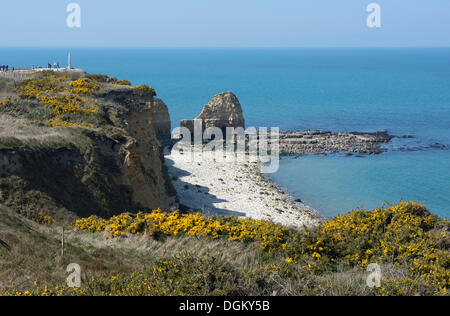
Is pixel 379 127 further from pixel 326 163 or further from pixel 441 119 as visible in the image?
pixel 326 163

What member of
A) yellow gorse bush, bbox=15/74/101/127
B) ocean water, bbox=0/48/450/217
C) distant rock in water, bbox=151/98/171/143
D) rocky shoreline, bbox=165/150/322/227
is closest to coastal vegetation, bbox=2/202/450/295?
yellow gorse bush, bbox=15/74/101/127

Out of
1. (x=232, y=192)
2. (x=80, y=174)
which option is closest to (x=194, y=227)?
(x=80, y=174)

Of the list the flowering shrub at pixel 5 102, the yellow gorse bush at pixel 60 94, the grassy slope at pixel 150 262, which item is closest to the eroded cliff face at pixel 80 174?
the yellow gorse bush at pixel 60 94

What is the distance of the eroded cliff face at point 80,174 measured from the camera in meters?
17.1

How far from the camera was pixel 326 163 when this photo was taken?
51.1 meters

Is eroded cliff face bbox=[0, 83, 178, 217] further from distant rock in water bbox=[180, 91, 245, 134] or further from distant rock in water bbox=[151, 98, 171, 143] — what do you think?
distant rock in water bbox=[180, 91, 245, 134]

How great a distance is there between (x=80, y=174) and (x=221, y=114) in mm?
40820

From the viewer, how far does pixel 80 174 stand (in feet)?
64.5

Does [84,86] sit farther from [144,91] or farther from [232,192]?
[232,192]

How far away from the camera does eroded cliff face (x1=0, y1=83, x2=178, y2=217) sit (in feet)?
56.0

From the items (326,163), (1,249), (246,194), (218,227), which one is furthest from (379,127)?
(1,249)

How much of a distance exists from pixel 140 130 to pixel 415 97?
100830 millimetres

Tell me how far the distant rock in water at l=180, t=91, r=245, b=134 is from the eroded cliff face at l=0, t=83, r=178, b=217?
32558mm

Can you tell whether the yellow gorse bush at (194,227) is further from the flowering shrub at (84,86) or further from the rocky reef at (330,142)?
the rocky reef at (330,142)
